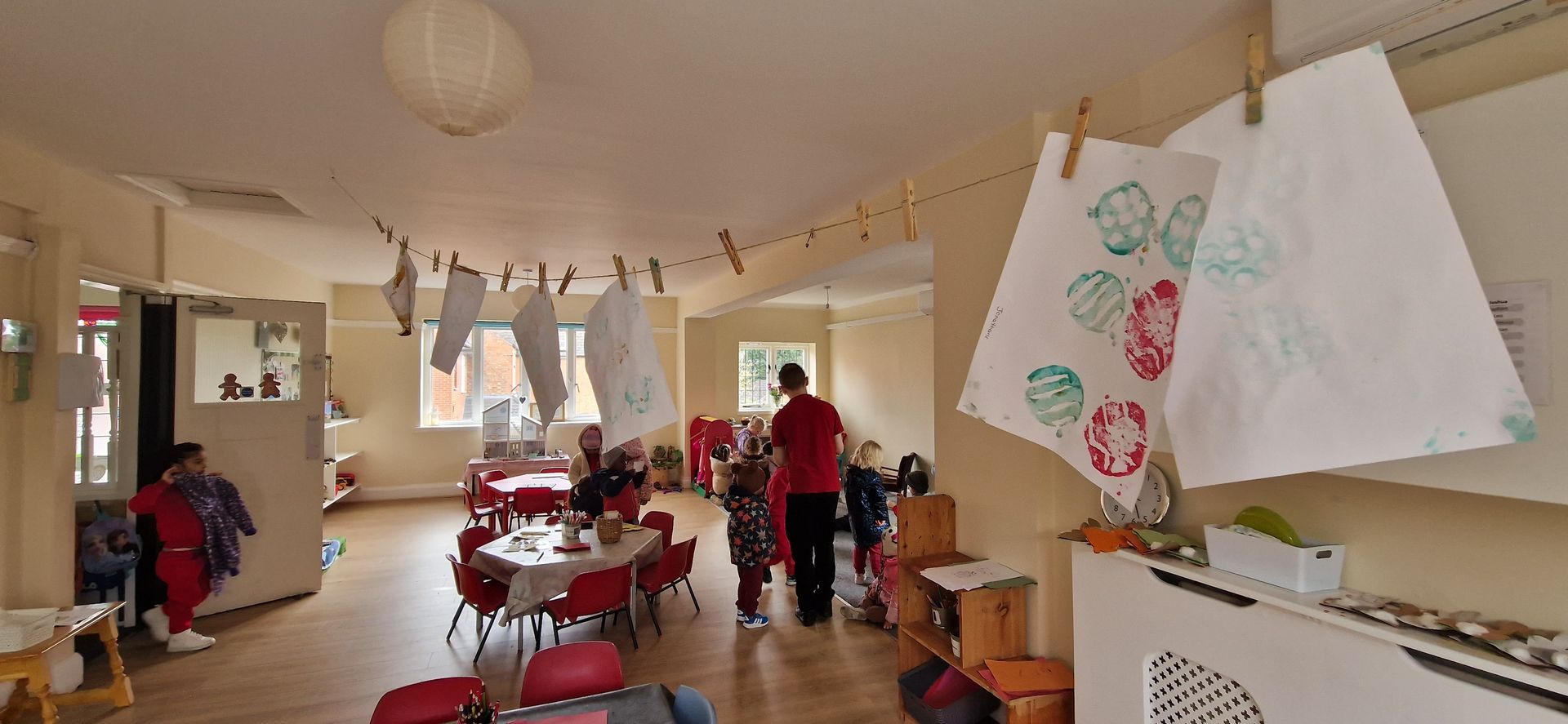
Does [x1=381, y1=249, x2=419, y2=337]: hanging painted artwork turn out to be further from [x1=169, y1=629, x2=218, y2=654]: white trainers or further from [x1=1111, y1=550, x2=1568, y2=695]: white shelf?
[x1=1111, y1=550, x2=1568, y2=695]: white shelf

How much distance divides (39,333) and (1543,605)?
5.48 metres

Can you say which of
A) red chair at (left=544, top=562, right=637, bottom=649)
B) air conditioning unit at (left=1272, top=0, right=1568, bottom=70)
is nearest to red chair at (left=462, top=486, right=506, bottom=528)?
red chair at (left=544, top=562, right=637, bottom=649)

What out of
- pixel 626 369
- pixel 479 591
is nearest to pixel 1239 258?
pixel 626 369

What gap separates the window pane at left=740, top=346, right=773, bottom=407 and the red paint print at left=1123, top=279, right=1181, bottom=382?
7.72m

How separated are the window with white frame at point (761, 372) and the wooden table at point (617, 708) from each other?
282 inches

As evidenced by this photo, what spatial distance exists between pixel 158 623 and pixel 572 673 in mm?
3470

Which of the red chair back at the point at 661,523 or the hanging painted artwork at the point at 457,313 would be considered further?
the red chair back at the point at 661,523

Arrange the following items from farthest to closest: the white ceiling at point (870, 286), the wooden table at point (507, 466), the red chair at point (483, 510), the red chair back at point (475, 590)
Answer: the wooden table at point (507, 466), the white ceiling at point (870, 286), the red chair at point (483, 510), the red chair back at point (475, 590)

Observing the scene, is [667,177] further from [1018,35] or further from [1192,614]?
[1192,614]

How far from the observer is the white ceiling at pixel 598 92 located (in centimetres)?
170

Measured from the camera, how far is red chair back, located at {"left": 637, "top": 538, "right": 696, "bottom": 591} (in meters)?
3.65

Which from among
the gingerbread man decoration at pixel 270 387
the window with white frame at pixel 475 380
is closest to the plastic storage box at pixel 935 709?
the gingerbread man decoration at pixel 270 387

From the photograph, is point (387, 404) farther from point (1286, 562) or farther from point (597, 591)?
point (1286, 562)

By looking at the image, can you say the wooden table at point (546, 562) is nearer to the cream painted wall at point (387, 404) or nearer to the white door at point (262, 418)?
the white door at point (262, 418)
